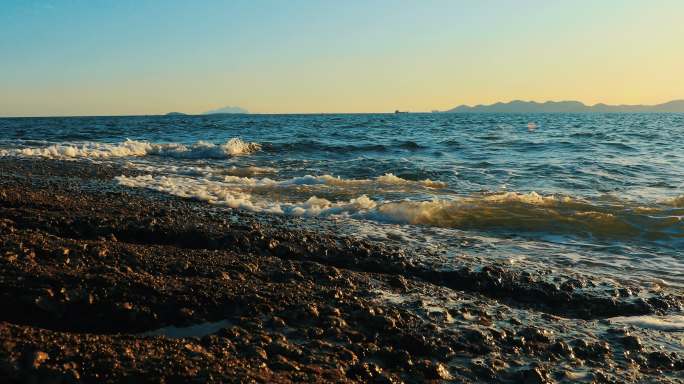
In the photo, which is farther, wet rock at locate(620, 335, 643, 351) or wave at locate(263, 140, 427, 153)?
wave at locate(263, 140, 427, 153)

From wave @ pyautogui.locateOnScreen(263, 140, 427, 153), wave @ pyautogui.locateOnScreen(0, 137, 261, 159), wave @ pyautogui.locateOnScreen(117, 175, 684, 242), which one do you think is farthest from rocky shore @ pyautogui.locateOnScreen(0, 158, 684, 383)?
wave @ pyautogui.locateOnScreen(263, 140, 427, 153)

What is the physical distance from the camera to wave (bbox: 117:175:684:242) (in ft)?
25.7

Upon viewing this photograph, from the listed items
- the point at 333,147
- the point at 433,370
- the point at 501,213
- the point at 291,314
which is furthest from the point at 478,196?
the point at 333,147

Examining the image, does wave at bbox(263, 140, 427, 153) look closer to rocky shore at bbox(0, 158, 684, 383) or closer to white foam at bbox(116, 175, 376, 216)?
white foam at bbox(116, 175, 376, 216)

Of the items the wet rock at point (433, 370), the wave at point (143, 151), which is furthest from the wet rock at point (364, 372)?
the wave at point (143, 151)

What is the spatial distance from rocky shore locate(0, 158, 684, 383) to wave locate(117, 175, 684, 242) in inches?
94.1

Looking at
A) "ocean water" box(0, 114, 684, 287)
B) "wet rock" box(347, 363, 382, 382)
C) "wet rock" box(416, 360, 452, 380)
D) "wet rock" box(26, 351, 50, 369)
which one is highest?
"wet rock" box(26, 351, 50, 369)

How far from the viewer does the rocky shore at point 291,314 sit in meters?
2.89

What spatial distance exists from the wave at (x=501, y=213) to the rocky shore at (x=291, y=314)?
7.84ft

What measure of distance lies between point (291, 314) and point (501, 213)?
5.59 meters

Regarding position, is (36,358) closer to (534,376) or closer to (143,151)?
(534,376)

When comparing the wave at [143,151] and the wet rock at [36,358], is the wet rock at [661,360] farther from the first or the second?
the wave at [143,151]

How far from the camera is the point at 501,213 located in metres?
8.56

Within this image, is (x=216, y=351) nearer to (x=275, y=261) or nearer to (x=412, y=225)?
(x=275, y=261)
